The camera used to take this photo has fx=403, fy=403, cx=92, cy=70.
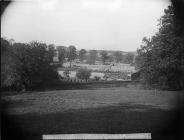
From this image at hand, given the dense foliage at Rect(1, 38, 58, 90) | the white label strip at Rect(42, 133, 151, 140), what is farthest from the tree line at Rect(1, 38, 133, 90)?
the white label strip at Rect(42, 133, 151, 140)

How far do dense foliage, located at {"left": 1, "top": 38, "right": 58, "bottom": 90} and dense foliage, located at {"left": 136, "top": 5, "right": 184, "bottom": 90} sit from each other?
0.96 metres

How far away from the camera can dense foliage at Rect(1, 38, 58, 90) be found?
3932 mm

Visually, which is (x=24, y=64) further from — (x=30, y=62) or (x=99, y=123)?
(x=99, y=123)

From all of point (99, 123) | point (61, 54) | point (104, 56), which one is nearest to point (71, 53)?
point (61, 54)

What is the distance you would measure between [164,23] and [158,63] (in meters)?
0.40

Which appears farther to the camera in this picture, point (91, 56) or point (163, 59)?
point (91, 56)

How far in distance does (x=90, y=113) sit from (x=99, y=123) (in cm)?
14

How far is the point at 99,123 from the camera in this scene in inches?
154

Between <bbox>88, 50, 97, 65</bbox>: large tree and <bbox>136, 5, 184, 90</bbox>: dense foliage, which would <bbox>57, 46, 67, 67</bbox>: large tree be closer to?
<bbox>88, 50, 97, 65</bbox>: large tree

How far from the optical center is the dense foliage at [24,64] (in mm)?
3932

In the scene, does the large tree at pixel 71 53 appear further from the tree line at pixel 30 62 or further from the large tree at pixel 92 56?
the large tree at pixel 92 56

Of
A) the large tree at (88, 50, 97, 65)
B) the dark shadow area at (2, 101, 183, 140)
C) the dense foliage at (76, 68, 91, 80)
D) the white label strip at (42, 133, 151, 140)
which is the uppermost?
the large tree at (88, 50, 97, 65)

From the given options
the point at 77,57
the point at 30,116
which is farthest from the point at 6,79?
the point at 77,57

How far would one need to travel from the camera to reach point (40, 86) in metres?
4.04
